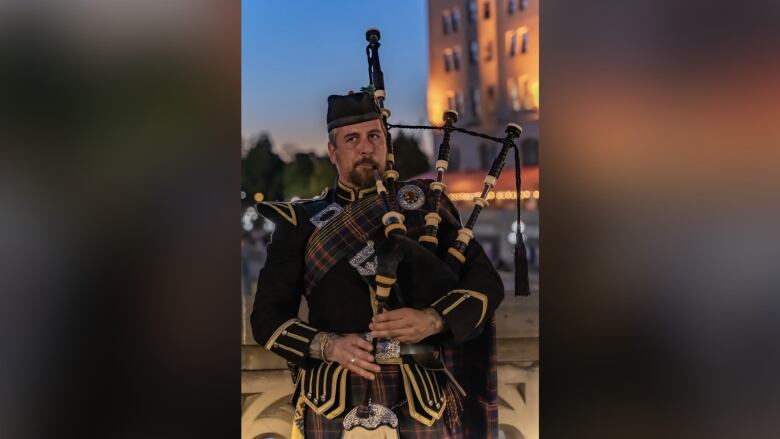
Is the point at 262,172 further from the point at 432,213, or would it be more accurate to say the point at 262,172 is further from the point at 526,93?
the point at 526,93

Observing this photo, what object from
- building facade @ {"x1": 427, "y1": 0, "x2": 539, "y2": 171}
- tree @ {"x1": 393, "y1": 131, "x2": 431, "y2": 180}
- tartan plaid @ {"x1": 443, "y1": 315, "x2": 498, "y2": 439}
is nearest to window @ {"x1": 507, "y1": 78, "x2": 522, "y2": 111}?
building facade @ {"x1": 427, "y1": 0, "x2": 539, "y2": 171}

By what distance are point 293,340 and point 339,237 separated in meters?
0.30

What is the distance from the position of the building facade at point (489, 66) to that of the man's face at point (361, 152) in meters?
0.24

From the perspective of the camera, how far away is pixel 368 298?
5.54ft

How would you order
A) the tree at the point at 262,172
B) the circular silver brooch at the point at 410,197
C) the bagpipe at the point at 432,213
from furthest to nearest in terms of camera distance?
the tree at the point at 262,172 < the circular silver brooch at the point at 410,197 < the bagpipe at the point at 432,213

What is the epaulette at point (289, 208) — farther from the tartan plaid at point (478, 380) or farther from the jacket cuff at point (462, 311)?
the tartan plaid at point (478, 380)

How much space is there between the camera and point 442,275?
1.66 meters

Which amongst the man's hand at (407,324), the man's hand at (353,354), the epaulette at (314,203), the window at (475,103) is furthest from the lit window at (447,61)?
the man's hand at (353,354)

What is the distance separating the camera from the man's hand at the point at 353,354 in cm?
162

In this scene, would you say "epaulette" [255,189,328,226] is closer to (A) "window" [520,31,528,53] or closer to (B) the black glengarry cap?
(B) the black glengarry cap

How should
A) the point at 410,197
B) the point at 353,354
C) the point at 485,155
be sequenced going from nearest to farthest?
the point at 353,354
the point at 410,197
the point at 485,155

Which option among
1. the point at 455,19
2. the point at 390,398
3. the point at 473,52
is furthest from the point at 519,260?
the point at 455,19
